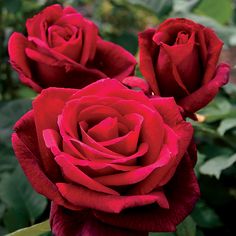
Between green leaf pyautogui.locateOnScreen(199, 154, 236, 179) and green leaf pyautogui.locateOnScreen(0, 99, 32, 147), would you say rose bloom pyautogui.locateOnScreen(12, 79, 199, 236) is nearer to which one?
green leaf pyautogui.locateOnScreen(199, 154, 236, 179)

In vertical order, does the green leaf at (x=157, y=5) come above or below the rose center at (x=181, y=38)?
below

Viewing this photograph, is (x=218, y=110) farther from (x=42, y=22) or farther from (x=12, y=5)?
(x=12, y=5)

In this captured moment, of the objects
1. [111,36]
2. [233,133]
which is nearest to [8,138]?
[233,133]

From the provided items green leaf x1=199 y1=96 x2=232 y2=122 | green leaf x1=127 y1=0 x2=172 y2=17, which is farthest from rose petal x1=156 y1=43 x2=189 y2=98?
green leaf x1=127 y1=0 x2=172 y2=17

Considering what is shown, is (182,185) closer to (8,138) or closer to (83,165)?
(83,165)

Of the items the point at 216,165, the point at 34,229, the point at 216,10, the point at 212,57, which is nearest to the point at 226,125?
the point at 216,165

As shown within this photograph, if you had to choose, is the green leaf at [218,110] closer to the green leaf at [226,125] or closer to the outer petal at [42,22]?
the green leaf at [226,125]

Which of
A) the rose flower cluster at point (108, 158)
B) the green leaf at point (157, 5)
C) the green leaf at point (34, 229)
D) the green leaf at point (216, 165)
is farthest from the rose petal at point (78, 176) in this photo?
the green leaf at point (157, 5)

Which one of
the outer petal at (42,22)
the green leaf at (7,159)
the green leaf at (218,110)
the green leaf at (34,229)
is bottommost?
the green leaf at (7,159)
